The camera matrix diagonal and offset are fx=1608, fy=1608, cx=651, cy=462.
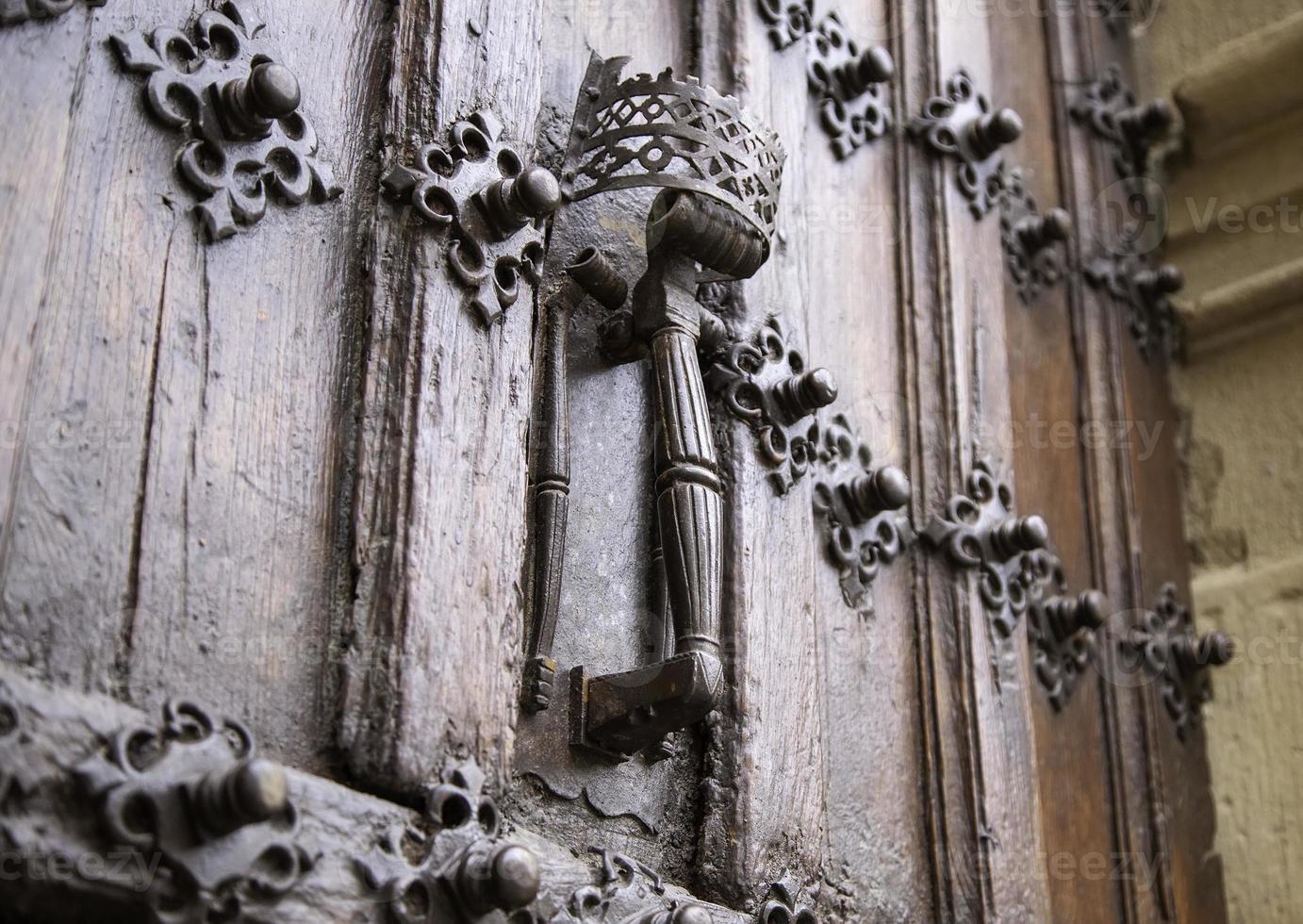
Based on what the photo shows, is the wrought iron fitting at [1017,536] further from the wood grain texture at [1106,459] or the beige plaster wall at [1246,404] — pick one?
the beige plaster wall at [1246,404]

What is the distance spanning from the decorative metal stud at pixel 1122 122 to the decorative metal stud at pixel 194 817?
5.10ft

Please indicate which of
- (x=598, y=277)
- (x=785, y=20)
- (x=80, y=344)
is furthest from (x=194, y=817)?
(x=785, y=20)

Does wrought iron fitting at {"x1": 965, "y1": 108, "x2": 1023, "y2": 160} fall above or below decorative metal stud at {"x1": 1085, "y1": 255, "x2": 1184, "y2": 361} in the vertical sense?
above

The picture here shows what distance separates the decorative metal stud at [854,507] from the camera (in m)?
1.43

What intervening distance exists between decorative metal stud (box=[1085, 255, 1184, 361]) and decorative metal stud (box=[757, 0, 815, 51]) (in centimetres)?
58

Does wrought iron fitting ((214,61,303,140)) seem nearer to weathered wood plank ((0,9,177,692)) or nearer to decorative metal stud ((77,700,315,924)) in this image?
weathered wood plank ((0,9,177,692))

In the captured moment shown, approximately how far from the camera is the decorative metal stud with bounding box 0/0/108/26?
0.96 m

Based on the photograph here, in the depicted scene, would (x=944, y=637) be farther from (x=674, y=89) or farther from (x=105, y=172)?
(x=105, y=172)

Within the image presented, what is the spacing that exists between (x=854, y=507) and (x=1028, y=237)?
0.57 m

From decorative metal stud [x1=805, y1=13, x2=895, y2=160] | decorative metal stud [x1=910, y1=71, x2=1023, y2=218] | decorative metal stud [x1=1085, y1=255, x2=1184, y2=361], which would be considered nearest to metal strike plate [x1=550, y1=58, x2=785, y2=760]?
decorative metal stud [x1=805, y1=13, x2=895, y2=160]

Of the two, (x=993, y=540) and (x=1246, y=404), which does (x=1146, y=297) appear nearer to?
(x=1246, y=404)

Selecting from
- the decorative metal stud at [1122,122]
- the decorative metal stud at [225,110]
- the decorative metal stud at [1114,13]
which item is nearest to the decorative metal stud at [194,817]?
the decorative metal stud at [225,110]

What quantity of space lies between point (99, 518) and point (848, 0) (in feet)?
3.58

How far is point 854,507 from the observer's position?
57.3 inches
